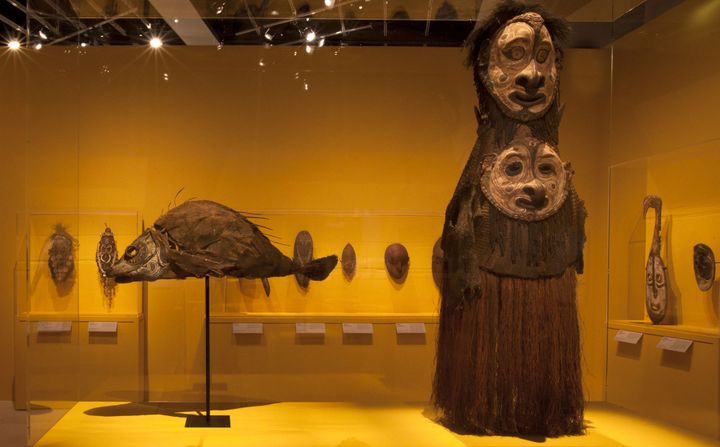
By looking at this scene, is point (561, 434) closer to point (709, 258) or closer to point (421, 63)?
point (709, 258)

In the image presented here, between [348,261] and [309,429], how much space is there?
49 cm

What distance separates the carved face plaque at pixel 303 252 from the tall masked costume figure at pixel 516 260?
42cm

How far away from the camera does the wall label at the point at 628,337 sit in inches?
90.7

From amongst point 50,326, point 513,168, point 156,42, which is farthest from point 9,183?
point 513,168

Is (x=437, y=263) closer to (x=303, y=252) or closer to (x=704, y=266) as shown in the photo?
(x=303, y=252)

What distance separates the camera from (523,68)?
6.91ft

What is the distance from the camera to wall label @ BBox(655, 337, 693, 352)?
2.22 m

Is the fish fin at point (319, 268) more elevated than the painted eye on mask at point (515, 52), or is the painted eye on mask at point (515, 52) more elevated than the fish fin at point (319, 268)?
the painted eye on mask at point (515, 52)

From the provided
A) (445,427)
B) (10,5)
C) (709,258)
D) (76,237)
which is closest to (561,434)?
(445,427)

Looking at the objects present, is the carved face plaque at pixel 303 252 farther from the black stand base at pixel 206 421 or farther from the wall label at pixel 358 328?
the black stand base at pixel 206 421

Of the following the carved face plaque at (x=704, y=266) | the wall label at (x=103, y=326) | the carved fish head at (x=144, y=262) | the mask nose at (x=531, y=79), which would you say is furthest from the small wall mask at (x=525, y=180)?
the wall label at (x=103, y=326)

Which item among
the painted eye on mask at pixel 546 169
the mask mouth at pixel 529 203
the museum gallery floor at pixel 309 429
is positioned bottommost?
the museum gallery floor at pixel 309 429

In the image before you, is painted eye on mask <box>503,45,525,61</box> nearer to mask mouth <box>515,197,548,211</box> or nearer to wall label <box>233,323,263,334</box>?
mask mouth <box>515,197,548,211</box>

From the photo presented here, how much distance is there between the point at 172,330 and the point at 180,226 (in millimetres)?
334
